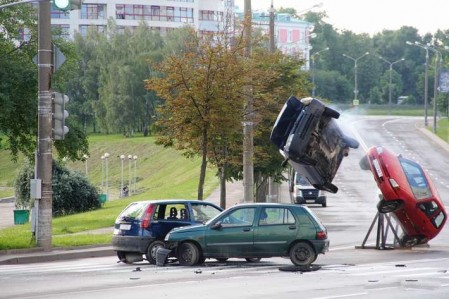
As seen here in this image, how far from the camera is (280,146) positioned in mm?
31641

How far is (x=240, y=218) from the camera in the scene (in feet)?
82.6

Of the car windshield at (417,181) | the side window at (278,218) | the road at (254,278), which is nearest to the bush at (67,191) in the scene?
the road at (254,278)

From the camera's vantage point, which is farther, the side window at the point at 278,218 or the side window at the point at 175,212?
the side window at the point at 175,212

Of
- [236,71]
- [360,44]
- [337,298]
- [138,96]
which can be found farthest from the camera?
[360,44]

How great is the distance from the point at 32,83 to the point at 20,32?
6.40 metres

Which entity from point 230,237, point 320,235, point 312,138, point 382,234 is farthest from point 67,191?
point 320,235

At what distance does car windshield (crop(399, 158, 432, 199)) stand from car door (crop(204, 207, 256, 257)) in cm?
753

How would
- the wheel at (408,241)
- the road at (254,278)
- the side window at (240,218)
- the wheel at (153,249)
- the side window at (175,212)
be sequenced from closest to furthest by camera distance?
the road at (254,278)
the side window at (240,218)
the wheel at (153,249)
the side window at (175,212)
the wheel at (408,241)

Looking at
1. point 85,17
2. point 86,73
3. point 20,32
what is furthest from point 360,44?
point 20,32

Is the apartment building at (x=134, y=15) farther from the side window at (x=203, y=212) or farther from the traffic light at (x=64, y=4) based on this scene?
the traffic light at (x=64, y=4)

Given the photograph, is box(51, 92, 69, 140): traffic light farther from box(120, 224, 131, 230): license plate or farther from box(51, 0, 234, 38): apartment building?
box(51, 0, 234, 38): apartment building

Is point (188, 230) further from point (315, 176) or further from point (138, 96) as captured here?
point (138, 96)

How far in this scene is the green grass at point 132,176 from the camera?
50.5 m

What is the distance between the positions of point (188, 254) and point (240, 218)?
1.39 metres
